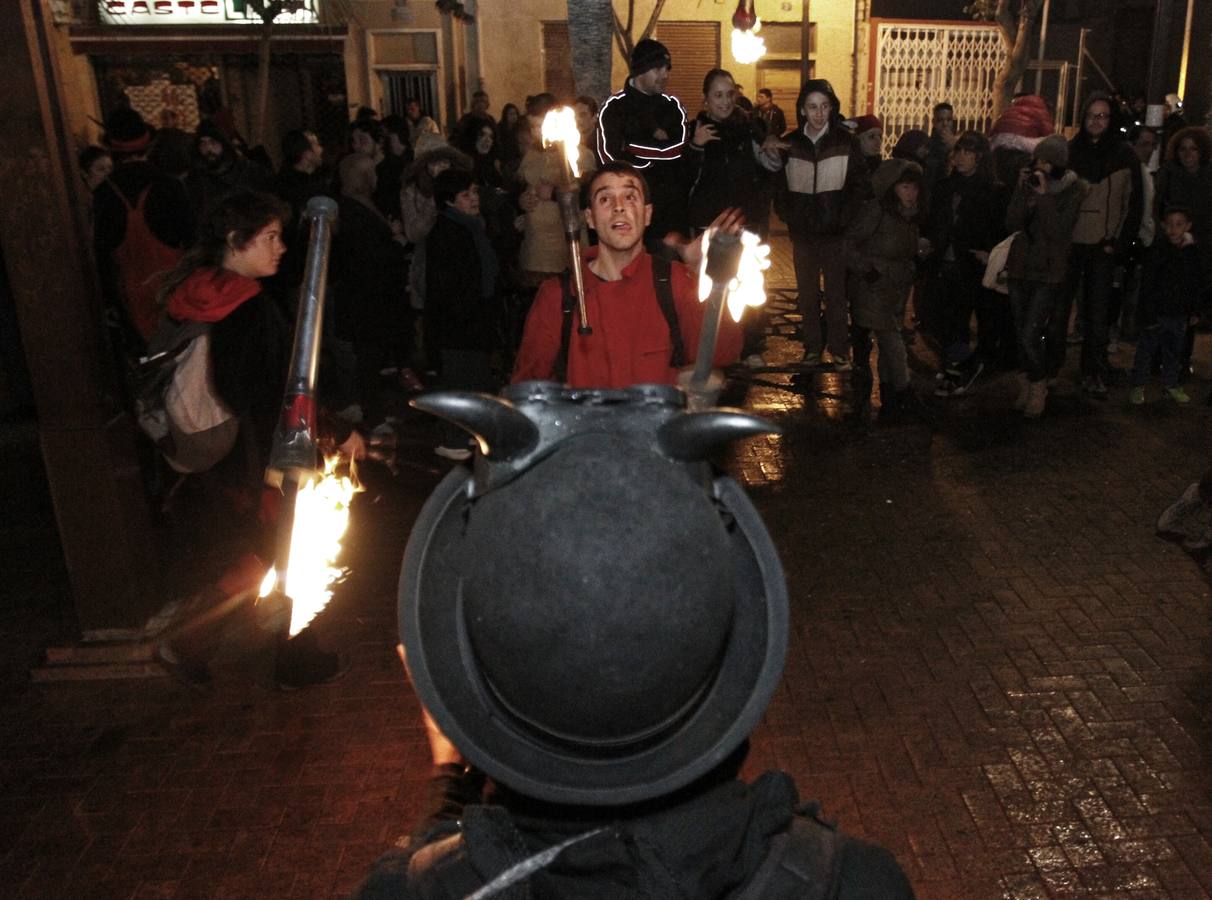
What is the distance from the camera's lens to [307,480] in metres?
4.45

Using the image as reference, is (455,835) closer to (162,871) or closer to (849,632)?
(162,871)

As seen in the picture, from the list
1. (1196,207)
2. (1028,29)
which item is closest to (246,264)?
(1196,207)

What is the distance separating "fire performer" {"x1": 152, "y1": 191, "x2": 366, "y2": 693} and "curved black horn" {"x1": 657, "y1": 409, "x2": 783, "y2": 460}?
3.91 meters

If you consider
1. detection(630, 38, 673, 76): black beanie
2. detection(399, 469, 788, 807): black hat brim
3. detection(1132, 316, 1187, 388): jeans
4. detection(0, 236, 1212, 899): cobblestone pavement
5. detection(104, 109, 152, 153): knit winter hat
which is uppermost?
detection(630, 38, 673, 76): black beanie

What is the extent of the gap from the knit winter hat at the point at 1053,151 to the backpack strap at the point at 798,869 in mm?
8830

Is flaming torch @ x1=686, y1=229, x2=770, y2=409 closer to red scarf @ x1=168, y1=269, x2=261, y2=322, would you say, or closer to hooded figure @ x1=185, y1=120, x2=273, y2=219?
red scarf @ x1=168, y1=269, x2=261, y2=322

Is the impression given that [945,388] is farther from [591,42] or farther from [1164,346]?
[591,42]

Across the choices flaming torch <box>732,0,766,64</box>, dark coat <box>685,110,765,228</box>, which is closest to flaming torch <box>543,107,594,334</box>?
dark coat <box>685,110,765,228</box>

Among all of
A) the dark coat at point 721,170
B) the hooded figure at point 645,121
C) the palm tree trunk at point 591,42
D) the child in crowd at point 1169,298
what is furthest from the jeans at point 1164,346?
the palm tree trunk at point 591,42

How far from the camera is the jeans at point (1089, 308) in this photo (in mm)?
9805

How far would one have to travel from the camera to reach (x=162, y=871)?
161 inches

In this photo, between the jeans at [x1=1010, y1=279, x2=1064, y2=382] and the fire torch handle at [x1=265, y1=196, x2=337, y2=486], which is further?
the jeans at [x1=1010, y1=279, x2=1064, y2=382]

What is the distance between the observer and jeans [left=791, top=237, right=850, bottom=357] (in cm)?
1022

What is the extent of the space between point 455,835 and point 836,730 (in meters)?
3.66
